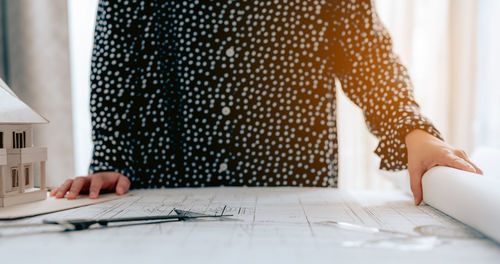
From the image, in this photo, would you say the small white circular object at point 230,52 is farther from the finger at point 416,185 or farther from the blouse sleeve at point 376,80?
the finger at point 416,185

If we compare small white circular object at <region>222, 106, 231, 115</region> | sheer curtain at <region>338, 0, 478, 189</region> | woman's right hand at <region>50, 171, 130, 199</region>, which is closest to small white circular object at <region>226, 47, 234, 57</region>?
small white circular object at <region>222, 106, 231, 115</region>

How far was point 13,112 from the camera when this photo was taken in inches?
23.2

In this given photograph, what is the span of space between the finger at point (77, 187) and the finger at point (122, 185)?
57 millimetres

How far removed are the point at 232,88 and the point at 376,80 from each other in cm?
32

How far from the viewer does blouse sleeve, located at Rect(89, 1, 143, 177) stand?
846mm

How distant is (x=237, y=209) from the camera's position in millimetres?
584

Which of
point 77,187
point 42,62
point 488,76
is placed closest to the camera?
point 77,187

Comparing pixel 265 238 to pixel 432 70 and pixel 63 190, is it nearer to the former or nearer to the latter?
pixel 63 190

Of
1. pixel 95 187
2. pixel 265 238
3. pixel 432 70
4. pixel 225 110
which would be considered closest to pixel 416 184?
pixel 265 238

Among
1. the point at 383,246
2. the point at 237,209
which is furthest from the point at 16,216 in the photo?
the point at 383,246

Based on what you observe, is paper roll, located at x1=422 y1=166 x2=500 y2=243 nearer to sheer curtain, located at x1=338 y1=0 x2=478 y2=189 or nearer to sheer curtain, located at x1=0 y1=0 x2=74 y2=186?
sheer curtain, located at x1=338 y1=0 x2=478 y2=189

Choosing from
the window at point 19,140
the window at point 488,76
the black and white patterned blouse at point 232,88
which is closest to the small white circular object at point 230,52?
the black and white patterned blouse at point 232,88

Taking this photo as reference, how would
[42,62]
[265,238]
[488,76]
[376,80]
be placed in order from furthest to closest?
[488,76], [42,62], [376,80], [265,238]

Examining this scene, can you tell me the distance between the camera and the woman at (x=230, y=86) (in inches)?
35.3
